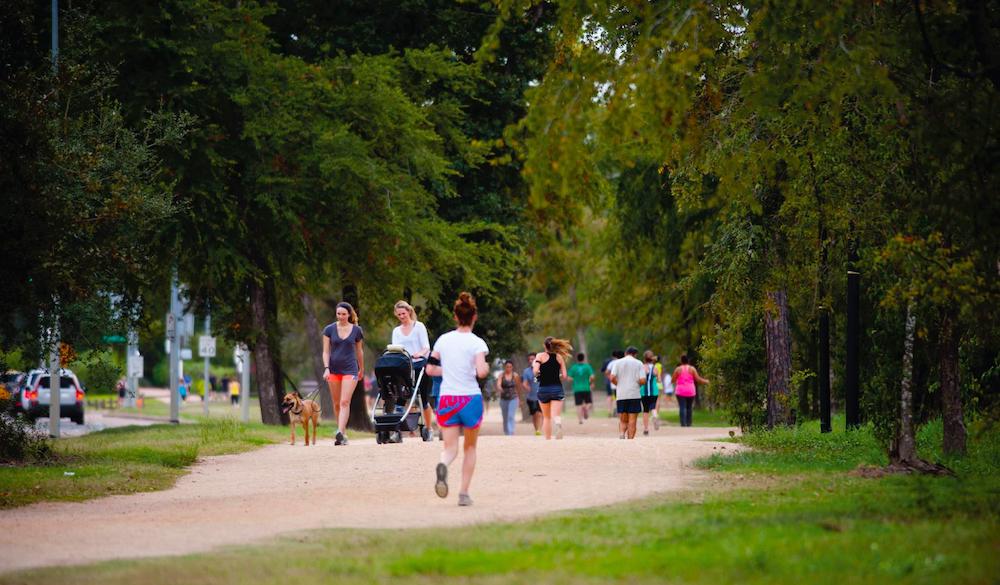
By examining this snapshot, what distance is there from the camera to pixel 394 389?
71.4 ft

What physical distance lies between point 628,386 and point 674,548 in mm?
17240

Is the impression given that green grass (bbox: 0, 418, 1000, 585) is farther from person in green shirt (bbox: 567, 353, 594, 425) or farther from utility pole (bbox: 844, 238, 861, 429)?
person in green shirt (bbox: 567, 353, 594, 425)

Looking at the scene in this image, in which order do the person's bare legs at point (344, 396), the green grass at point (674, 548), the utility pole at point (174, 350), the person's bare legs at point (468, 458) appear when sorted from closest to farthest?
the green grass at point (674, 548), the person's bare legs at point (468, 458), the person's bare legs at point (344, 396), the utility pole at point (174, 350)

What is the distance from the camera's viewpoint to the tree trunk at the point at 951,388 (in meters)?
16.2

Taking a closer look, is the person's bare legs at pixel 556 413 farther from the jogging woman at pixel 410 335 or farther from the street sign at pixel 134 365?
the street sign at pixel 134 365

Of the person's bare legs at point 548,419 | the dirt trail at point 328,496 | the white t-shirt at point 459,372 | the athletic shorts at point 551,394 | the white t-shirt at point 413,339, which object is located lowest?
the dirt trail at point 328,496

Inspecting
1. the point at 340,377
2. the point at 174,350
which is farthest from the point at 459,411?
the point at 174,350

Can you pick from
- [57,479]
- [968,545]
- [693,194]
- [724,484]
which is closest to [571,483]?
A: [724,484]

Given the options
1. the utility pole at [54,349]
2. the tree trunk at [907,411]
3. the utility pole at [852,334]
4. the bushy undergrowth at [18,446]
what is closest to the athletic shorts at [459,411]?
the tree trunk at [907,411]

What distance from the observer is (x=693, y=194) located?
18625 millimetres

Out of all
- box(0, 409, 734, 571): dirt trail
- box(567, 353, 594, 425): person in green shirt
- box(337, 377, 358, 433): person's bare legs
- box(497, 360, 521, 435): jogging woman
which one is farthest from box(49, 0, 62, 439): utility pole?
box(567, 353, 594, 425): person in green shirt

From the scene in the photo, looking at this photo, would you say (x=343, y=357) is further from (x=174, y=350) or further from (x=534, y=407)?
(x=174, y=350)

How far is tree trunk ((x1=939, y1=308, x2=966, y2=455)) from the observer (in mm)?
16172

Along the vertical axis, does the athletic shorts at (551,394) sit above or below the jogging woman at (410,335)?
below
